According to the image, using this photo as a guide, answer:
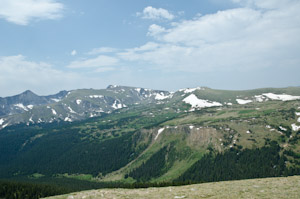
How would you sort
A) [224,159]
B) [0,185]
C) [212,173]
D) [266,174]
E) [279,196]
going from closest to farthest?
[279,196], [0,185], [266,174], [212,173], [224,159]

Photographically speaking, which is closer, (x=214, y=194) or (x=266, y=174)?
(x=214, y=194)

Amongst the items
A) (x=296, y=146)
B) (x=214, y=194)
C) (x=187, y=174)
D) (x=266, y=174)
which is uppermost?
(x=214, y=194)

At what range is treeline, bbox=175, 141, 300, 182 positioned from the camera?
161 m

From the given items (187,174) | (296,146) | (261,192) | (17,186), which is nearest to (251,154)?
(296,146)

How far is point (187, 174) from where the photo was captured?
189250mm

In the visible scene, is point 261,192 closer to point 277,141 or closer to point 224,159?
point 224,159

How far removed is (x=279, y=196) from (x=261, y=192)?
441cm

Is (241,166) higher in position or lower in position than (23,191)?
lower

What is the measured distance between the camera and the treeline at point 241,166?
161 metres

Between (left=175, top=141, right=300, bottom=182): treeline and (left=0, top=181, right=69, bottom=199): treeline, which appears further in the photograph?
(left=175, top=141, right=300, bottom=182): treeline

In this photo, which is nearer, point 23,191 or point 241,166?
point 23,191

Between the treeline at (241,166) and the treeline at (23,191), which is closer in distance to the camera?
the treeline at (23,191)

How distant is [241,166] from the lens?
176 m

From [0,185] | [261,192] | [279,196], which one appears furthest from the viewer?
[0,185]
